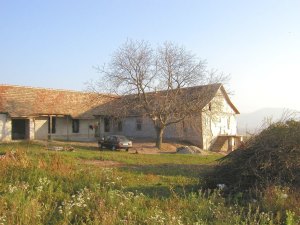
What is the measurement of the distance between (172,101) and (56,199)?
30192mm

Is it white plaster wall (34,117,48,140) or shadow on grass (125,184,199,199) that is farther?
white plaster wall (34,117,48,140)

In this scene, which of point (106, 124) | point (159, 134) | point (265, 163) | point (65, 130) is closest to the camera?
point (265, 163)

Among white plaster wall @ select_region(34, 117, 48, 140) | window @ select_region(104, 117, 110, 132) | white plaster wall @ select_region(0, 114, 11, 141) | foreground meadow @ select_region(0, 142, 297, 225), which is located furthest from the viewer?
window @ select_region(104, 117, 110, 132)

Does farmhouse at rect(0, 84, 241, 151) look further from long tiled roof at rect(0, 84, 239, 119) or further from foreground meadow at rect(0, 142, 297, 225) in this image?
foreground meadow at rect(0, 142, 297, 225)

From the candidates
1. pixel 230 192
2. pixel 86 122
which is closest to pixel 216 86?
pixel 86 122

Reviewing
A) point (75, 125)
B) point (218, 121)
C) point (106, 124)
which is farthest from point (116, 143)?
point (218, 121)

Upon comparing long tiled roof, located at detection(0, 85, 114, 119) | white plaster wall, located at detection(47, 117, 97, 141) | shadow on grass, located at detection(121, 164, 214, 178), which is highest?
long tiled roof, located at detection(0, 85, 114, 119)

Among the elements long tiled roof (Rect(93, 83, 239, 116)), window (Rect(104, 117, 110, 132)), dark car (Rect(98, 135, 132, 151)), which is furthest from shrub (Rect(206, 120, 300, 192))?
window (Rect(104, 117, 110, 132))

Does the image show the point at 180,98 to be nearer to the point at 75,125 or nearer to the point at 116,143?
A: the point at 116,143

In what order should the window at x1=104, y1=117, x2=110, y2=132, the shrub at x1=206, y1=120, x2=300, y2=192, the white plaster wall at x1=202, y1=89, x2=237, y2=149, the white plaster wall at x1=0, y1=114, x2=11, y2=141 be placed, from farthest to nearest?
1. the window at x1=104, y1=117, x2=110, y2=132
2. the white plaster wall at x1=202, y1=89, x2=237, y2=149
3. the white plaster wall at x1=0, y1=114, x2=11, y2=141
4. the shrub at x1=206, y1=120, x2=300, y2=192

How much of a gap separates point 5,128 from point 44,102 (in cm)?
604

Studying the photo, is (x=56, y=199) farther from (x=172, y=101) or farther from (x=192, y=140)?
(x=192, y=140)

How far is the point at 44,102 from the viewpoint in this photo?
4569 centimetres

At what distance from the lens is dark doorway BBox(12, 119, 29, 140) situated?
43275mm
